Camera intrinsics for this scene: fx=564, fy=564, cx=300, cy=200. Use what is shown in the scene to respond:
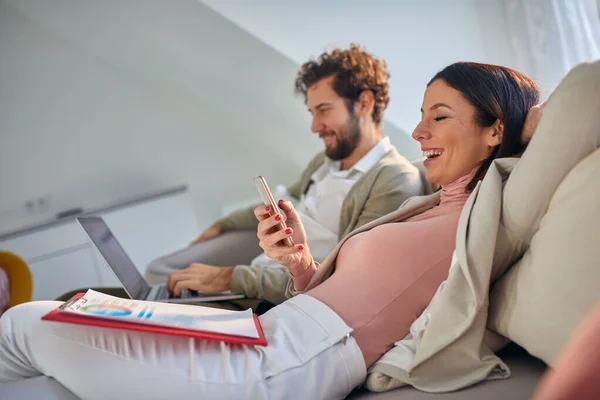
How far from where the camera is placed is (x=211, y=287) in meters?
1.53

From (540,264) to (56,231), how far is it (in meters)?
2.37

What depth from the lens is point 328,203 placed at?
1.80 m

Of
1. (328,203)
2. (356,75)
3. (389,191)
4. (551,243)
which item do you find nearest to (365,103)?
(356,75)

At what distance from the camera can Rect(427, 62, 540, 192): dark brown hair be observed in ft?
3.48

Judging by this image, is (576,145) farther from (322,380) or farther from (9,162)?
(9,162)

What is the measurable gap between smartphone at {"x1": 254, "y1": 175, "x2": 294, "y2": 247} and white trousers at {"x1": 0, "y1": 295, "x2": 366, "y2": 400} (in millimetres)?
227

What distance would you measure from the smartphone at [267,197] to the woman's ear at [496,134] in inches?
17.2

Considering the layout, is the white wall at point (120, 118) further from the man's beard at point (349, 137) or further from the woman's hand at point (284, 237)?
the woman's hand at point (284, 237)

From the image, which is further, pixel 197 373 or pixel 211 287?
pixel 211 287

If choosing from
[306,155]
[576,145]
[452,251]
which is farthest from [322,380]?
[306,155]

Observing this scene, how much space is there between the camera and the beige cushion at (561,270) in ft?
2.52

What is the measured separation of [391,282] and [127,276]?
0.78 m

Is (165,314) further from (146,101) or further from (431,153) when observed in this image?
(146,101)

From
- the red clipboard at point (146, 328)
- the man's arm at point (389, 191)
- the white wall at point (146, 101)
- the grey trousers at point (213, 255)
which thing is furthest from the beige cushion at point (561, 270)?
the white wall at point (146, 101)
